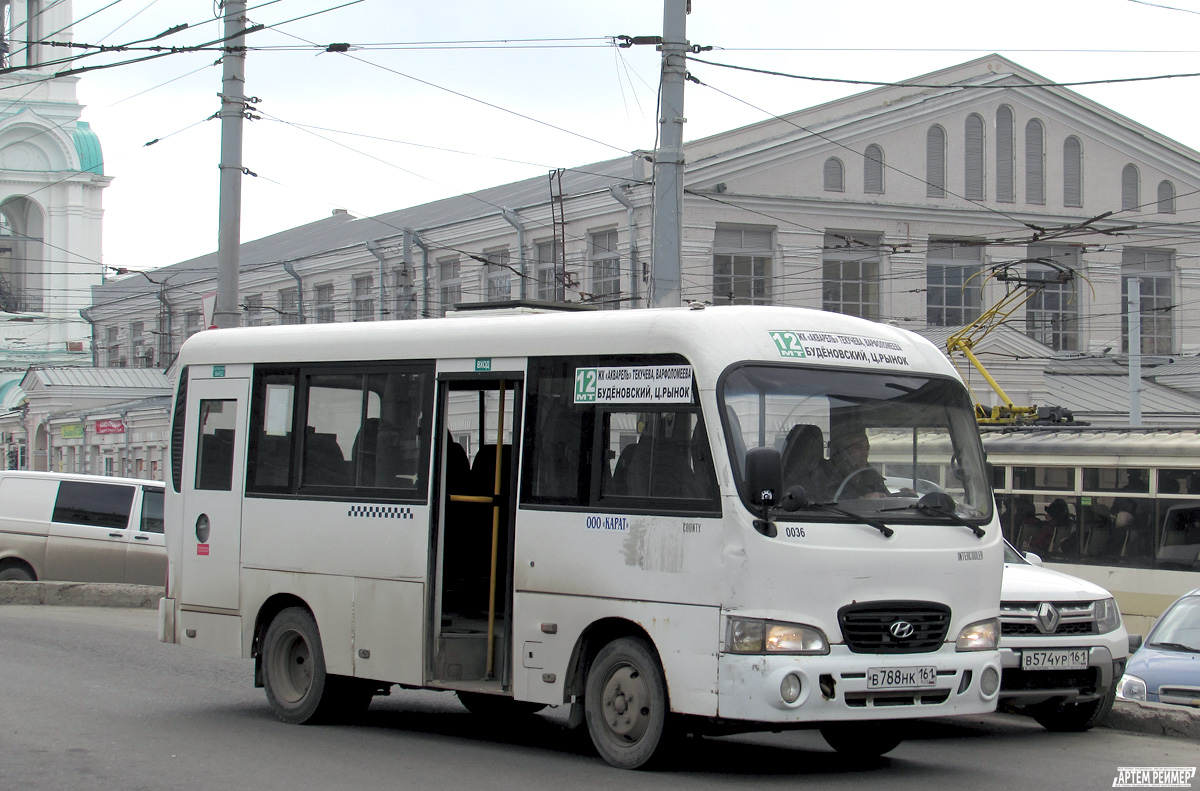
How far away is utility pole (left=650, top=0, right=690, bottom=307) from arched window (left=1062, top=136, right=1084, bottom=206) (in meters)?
26.7

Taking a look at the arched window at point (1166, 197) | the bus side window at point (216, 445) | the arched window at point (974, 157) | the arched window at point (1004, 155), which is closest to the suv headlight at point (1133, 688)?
the bus side window at point (216, 445)

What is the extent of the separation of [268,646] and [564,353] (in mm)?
3449

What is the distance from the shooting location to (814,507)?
326 inches

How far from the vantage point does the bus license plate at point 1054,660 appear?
34.4ft

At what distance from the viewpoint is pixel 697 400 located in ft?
27.8

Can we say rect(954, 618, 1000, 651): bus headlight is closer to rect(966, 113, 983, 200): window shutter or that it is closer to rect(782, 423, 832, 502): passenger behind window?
rect(782, 423, 832, 502): passenger behind window

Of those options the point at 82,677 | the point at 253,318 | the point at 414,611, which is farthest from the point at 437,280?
the point at 414,611

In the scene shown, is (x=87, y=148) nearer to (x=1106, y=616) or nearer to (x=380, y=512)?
(x=380, y=512)

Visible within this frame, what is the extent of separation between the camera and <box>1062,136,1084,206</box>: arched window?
131 feet

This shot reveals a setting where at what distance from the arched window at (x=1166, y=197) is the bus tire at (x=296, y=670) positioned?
114 ft

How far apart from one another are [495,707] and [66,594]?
1057 cm

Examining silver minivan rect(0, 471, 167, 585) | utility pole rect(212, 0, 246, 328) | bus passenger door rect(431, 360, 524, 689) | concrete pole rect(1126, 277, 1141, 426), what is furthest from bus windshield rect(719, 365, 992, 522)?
concrete pole rect(1126, 277, 1141, 426)

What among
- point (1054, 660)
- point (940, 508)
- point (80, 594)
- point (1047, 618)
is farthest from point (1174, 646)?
point (80, 594)

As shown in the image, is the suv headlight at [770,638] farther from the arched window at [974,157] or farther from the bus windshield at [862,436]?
the arched window at [974,157]
